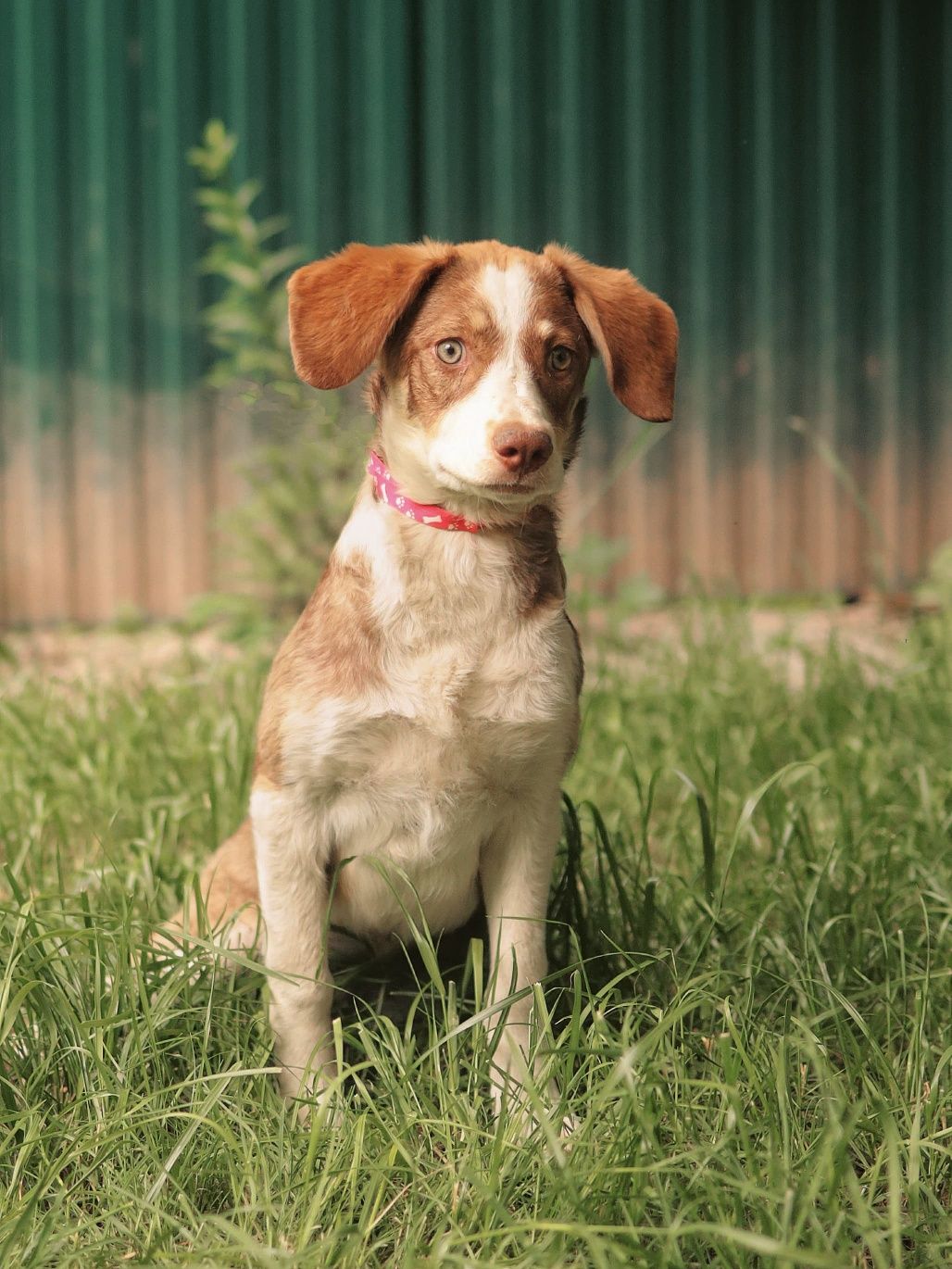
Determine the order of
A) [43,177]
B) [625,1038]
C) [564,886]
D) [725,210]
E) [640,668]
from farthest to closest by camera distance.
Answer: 1. [725,210]
2. [43,177]
3. [640,668]
4. [564,886]
5. [625,1038]

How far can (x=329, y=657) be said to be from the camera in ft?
7.10

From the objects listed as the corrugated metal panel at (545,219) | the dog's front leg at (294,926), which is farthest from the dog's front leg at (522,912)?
the corrugated metal panel at (545,219)

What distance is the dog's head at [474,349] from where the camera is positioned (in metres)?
2.04

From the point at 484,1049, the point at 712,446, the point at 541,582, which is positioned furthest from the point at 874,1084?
the point at 712,446

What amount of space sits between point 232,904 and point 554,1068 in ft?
2.52

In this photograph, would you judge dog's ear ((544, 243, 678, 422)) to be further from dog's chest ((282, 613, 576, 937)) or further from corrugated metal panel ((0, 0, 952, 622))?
corrugated metal panel ((0, 0, 952, 622))

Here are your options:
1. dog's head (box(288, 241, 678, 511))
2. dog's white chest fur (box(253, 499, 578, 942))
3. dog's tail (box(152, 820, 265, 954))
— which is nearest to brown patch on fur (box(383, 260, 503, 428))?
dog's head (box(288, 241, 678, 511))

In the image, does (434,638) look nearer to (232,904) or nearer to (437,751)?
(437,751)

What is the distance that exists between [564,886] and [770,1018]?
0.46 meters

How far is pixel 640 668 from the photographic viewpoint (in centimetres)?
470

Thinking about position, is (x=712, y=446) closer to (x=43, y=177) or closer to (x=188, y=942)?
(x=43, y=177)

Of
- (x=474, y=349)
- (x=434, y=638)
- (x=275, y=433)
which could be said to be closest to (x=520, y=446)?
(x=474, y=349)

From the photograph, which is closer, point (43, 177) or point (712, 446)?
point (43, 177)

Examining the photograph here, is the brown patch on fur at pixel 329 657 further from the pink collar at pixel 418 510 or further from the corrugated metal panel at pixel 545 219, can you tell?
the corrugated metal panel at pixel 545 219
